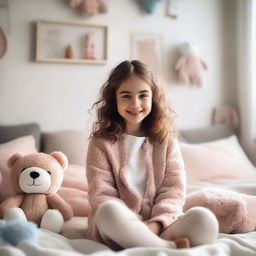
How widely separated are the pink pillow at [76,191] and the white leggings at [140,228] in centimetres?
55

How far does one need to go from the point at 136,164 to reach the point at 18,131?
0.96 metres

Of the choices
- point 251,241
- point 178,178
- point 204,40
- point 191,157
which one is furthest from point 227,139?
point 251,241

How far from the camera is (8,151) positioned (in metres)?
1.84

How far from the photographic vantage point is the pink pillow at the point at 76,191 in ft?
5.38

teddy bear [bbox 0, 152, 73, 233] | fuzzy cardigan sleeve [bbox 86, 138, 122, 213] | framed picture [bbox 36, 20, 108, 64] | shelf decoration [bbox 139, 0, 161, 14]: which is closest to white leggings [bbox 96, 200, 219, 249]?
fuzzy cardigan sleeve [bbox 86, 138, 122, 213]

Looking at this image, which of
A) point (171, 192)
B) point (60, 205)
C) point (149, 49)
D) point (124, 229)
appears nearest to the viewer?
point (124, 229)

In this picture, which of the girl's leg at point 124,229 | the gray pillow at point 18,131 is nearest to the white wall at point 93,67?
the gray pillow at point 18,131

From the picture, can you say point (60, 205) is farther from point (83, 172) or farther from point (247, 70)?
point (247, 70)

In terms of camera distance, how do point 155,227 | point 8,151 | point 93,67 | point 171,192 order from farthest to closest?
1. point 93,67
2. point 8,151
3. point 171,192
4. point 155,227

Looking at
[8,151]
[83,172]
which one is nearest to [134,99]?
[83,172]

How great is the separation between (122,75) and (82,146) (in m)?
0.82

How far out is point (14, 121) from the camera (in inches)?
91.3

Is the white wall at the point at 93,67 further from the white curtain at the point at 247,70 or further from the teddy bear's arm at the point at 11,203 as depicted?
the teddy bear's arm at the point at 11,203

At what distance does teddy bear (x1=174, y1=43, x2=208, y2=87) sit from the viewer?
2.57 metres
